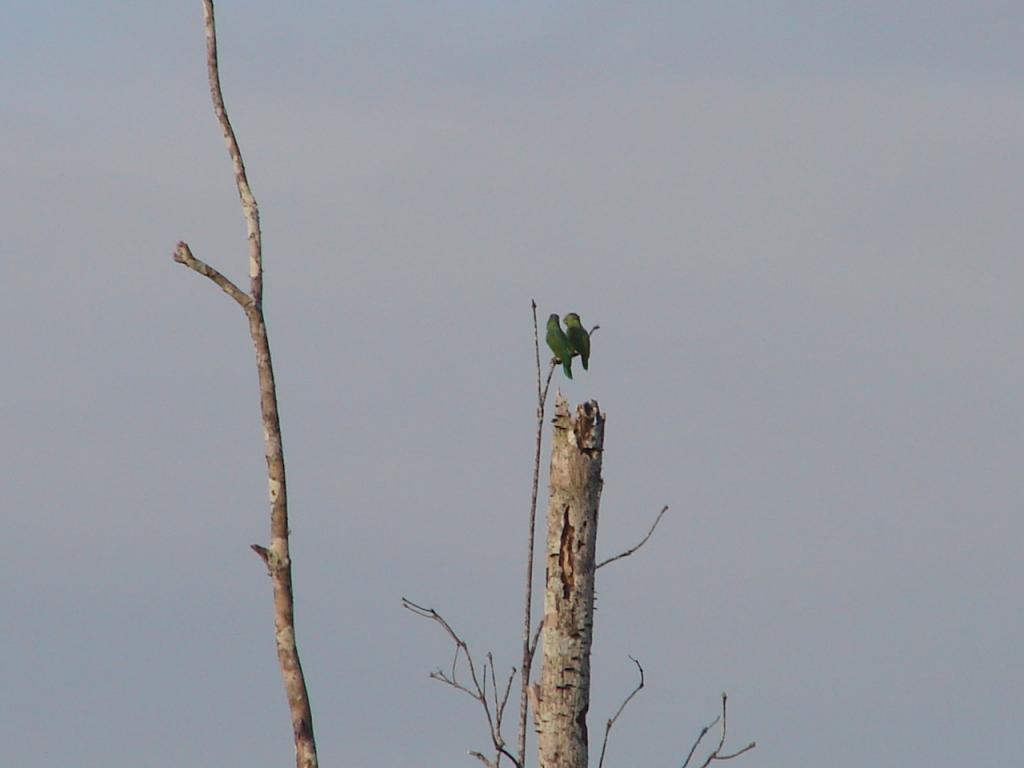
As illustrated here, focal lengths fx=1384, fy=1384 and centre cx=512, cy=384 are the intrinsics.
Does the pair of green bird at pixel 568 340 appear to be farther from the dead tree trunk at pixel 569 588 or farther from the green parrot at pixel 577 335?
the dead tree trunk at pixel 569 588

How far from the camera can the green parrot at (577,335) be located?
12016 mm

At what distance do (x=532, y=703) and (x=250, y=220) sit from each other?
3421 millimetres

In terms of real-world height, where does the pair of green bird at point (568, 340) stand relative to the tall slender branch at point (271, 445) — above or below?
above

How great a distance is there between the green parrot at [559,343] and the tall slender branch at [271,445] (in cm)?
398

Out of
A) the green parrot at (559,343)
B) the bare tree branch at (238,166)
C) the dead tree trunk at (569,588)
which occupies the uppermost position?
the green parrot at (559,343)

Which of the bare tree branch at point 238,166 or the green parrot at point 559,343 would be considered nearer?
the bare tree branch at point 238,166

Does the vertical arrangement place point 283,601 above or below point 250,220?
below

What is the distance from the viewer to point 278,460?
8.30m

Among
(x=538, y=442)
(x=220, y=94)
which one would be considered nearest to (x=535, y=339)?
(x=538, y=442)

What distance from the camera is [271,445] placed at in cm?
831

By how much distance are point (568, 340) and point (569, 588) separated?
14.1 feet

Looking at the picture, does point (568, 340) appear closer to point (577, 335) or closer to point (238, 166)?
point (577, 335)

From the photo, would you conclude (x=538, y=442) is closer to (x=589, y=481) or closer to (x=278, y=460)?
(x=589, y=481)

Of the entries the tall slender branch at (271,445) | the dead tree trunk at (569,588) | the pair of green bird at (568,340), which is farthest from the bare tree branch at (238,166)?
the pair of green bird at (568,340)
